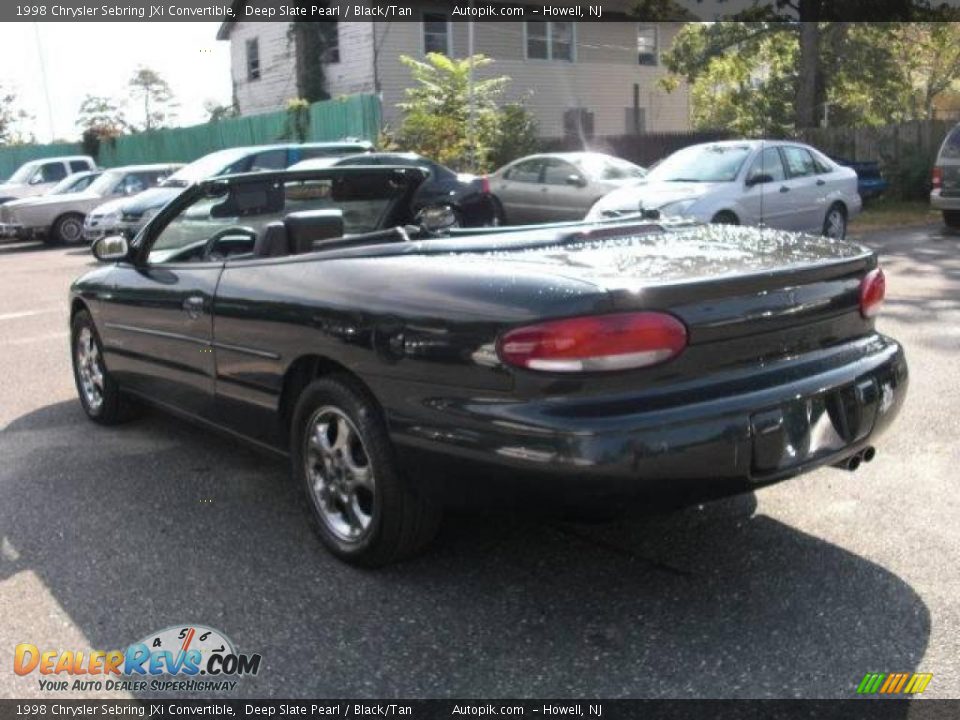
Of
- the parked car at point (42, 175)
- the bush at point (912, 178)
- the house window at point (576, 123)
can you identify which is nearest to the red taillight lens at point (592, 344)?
the bush at point (912, 178)

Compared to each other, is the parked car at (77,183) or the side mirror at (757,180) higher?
the side mirror at (757,180)

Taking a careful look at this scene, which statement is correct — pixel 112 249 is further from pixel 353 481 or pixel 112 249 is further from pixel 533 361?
pixel 533 361

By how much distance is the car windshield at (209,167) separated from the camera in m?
16.1

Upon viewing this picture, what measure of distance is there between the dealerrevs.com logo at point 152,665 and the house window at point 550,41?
2786cm

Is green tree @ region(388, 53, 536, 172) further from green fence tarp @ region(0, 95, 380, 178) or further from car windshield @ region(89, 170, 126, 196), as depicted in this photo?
car windshield @ region(89, 170, 126, 196)

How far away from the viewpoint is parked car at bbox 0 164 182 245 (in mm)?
20594

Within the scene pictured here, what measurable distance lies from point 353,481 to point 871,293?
6.62 ft

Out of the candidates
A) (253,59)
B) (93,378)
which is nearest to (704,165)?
(93,378)

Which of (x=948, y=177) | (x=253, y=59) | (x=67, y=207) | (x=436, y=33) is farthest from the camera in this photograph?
(x=253, y=59)

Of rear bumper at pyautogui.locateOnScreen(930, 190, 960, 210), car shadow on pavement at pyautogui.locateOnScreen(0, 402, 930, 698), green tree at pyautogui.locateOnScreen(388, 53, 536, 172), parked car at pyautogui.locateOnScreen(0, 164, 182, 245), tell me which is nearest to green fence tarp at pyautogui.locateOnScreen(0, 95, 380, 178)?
green tree at pyautogui.locateOnScreen(388, 53, 536, 172)

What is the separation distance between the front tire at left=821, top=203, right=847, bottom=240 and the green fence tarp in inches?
505

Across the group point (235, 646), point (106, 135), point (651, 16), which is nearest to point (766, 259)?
point (235, 646)

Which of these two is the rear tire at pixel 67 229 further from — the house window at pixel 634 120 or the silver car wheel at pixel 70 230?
the house window at pixel 634 120

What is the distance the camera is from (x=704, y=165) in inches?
480
